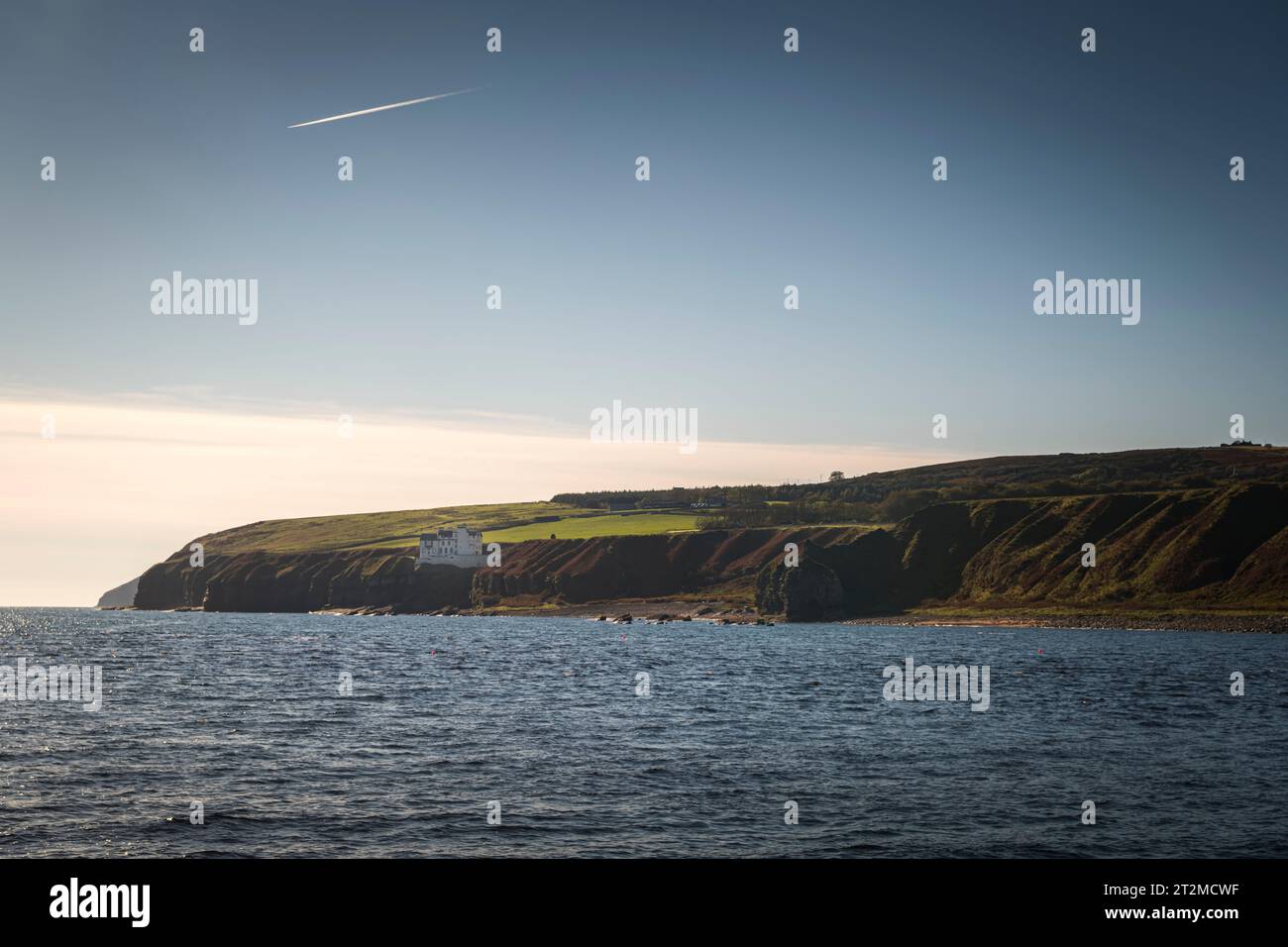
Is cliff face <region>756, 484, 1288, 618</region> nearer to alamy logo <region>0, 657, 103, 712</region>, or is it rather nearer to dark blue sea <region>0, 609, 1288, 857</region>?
dark blue sea <region>0, 609, 1288, 857</region>

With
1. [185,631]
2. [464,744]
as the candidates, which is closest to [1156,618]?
[464,744]

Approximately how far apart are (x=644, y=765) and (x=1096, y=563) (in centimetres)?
15751

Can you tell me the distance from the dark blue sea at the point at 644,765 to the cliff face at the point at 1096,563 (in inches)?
3571

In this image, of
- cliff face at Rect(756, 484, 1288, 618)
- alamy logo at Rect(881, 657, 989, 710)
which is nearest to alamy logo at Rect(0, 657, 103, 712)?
alamy logo at Rect(881, 657, 989, 710)

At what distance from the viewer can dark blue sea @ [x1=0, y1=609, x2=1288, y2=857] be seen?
26.9 meters

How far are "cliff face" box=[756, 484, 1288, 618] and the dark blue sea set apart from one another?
9071cm

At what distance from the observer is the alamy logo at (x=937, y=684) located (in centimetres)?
6094
